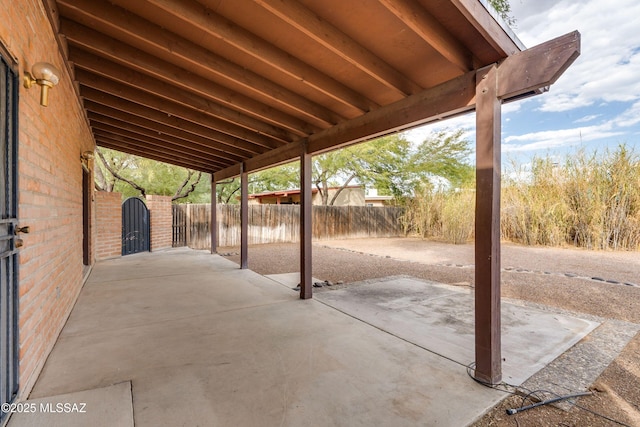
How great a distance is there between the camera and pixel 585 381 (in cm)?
214

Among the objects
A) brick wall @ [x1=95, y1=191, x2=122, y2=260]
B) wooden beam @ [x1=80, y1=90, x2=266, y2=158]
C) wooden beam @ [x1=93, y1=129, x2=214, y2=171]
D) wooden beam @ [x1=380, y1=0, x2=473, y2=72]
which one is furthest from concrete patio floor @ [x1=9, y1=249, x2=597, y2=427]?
brick wall @ [x1=95, y1=191, x2=122, y2=260]

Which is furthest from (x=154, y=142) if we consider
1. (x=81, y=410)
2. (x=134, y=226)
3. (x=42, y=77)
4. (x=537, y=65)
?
(x=537, y=65)

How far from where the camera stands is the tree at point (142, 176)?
42.0 feet

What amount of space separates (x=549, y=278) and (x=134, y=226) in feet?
32.4

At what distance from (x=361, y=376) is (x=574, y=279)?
17.0 feet

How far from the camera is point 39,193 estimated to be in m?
2.14

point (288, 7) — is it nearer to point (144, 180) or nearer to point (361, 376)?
point (361, 376)

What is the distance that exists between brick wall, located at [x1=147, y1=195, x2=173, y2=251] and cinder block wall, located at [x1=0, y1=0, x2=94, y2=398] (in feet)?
19.4

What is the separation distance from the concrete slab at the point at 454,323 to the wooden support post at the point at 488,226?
0.27 metres

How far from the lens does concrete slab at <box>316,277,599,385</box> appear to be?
2518 millimetres

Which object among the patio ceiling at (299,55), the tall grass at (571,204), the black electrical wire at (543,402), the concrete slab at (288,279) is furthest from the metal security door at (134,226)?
the tall grass at (571,204)

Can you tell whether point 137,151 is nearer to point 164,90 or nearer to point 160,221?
point 160,221

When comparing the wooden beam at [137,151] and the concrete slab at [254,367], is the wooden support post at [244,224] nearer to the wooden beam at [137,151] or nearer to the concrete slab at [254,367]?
the wooden beam at [137,151]

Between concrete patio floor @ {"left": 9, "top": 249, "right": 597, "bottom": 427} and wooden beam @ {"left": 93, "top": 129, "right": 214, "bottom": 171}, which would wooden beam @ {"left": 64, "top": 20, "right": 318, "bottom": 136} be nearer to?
concrete patio floor @ {"left": 9, "top": 249, "right": 597, "bottom": 427}
